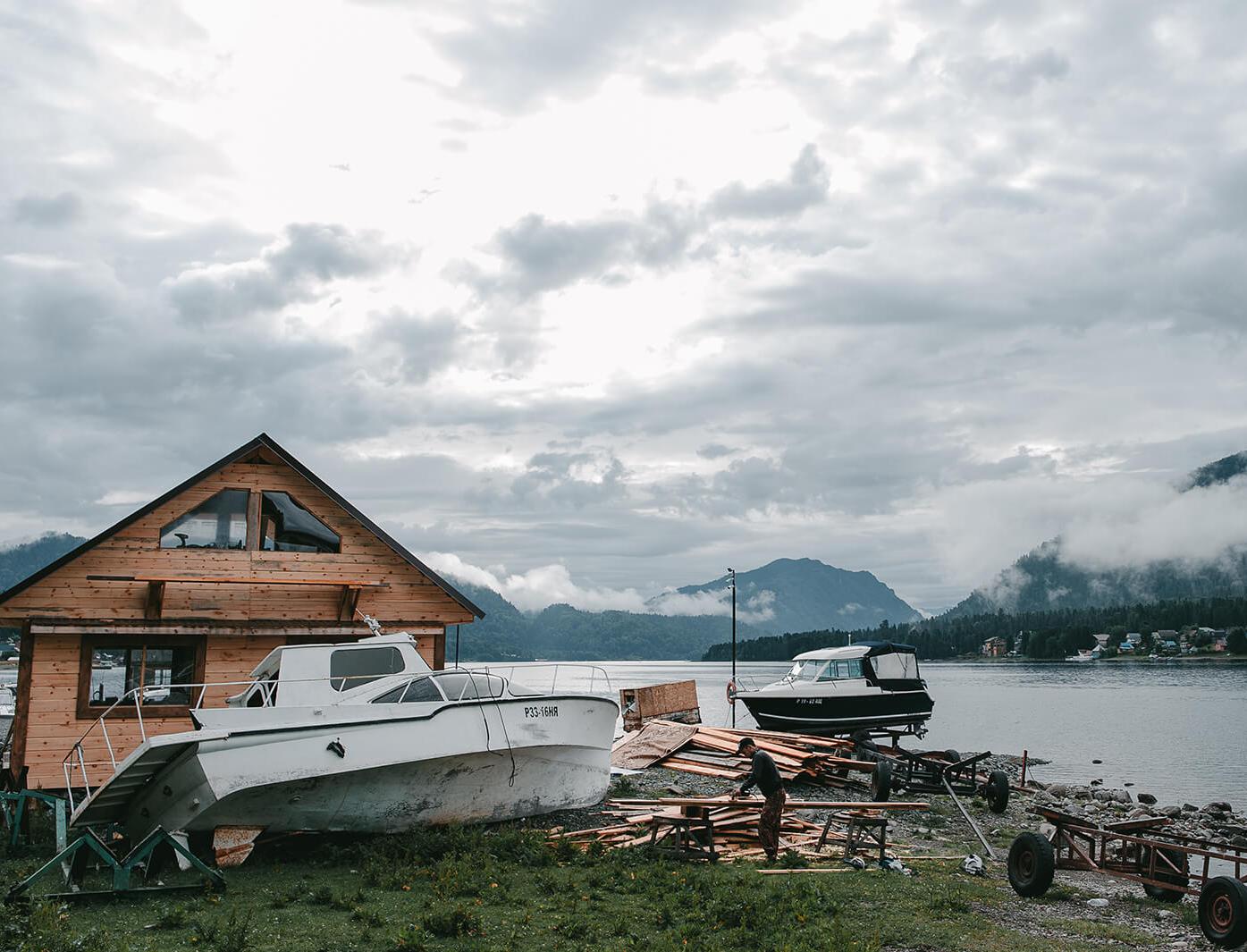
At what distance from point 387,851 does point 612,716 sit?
5.45 m

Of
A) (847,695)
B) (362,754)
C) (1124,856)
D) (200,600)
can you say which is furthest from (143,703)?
(847,695)

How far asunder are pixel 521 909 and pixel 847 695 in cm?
2437

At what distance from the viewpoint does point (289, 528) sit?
71.1 ft

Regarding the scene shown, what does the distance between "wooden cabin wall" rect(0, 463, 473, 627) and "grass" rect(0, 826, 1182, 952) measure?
19.1 feet

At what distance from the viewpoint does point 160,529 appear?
20.8m

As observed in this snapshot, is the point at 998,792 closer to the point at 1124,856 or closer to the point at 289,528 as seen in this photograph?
the point at 1124,856

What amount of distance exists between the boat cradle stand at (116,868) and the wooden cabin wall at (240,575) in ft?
23.9

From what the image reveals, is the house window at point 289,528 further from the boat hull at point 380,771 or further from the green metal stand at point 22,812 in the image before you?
the boat hull at point 380,771

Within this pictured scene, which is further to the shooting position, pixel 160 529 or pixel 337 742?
pixel 160 529

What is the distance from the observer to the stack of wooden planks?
52.5ft

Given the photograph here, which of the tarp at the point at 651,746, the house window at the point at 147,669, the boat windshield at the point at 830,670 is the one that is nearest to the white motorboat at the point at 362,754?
the house window at the point at 147,669

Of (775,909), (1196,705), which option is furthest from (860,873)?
(1196,705)

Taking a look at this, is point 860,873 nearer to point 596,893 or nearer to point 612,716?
point 596,893

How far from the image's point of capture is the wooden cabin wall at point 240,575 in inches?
786
